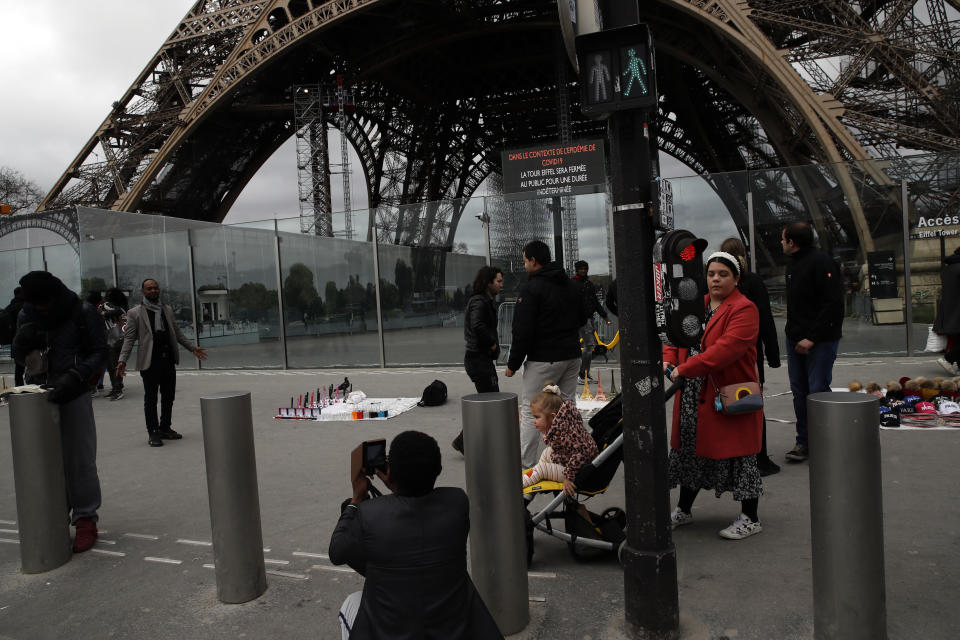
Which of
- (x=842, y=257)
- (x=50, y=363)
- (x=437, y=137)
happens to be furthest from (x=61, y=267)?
(x=437, y=137)

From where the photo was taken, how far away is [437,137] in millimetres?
37188

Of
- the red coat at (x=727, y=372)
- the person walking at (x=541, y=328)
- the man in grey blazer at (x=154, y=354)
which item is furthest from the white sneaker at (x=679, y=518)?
the man in grey blazer at (x=154, y=354)

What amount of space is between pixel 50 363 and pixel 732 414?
4.22 metres

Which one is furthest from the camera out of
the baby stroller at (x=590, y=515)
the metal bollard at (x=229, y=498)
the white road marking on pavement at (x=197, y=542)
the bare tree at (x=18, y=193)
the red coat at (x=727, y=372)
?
the bare tree at (x=18, y=193)

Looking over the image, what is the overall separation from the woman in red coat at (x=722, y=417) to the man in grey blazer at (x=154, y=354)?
17.8 ft

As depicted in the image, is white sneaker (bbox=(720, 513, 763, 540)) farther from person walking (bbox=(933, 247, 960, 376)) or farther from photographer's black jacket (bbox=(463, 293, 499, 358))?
person walking (bbox=(933, 247, 960, 376))

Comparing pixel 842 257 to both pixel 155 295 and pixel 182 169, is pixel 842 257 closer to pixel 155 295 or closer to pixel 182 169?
pixel 155 295

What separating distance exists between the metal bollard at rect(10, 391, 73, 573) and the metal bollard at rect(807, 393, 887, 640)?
3996 millimetres

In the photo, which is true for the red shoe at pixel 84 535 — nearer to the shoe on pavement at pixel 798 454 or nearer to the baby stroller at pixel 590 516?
the baby stroller at pixel 590 516

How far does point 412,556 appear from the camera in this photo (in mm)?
2088

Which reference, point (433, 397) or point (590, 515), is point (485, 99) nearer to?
point (433, 397)

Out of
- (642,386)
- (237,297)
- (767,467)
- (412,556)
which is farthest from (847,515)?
(237,297)

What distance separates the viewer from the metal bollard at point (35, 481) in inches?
153

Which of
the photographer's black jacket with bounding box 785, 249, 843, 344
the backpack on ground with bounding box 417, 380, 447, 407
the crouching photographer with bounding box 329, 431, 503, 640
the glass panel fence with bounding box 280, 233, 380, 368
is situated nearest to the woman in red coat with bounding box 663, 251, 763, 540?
the photographer's black jacket with bounding box 785, 249, 843, 344
